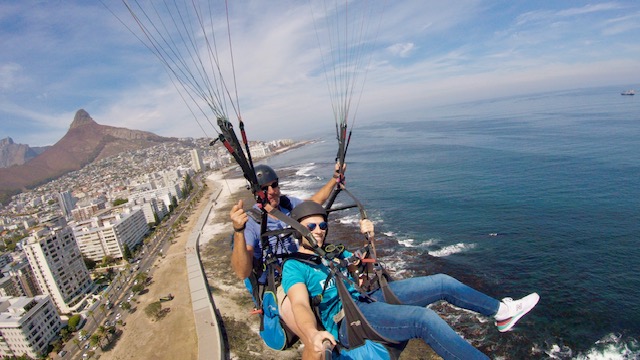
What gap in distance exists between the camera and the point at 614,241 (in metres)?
24.3

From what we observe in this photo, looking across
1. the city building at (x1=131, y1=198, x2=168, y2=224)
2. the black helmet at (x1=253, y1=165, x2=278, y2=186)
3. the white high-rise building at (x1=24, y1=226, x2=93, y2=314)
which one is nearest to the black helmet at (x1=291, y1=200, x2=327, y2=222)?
the black helmet at (x1=253, y1=165, x2=278, y2=186)

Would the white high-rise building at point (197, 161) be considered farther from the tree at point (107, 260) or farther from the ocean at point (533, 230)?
the tree at point (107, 260)

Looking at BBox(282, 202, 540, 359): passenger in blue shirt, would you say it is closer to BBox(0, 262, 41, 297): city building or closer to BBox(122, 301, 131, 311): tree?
BBox(122, 301, 131, 311): tree

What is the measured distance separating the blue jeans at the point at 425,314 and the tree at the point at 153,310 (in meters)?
24.6

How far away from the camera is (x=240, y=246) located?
361cm

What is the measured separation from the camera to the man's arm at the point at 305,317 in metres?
2.45

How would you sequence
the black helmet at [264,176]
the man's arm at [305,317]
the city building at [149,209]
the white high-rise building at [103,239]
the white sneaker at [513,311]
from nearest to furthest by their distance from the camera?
1. the man's arm at [305,317]
2. the white sneaker at [513,311]
3. the black helmet at [264,176]
4. the white high-rise building at [103,239]
5. the city building at [149,209]

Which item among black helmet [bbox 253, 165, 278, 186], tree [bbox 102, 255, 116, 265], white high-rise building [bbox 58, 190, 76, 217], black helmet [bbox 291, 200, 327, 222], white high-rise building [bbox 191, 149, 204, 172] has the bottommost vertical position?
tree [bbox 102, 255, 116, 265]

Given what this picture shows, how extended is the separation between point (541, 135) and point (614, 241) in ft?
156

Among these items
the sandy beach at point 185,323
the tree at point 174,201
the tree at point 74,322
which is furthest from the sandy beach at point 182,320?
the tree at point 174,201

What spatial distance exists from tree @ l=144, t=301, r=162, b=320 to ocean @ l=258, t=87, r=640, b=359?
15.9m

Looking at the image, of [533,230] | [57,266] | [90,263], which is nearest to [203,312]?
[57,266]

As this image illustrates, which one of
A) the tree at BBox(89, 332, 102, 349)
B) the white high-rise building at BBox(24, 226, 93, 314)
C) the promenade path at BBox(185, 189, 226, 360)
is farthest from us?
the white high-rise building at BBox(24, 226, 93, 314)

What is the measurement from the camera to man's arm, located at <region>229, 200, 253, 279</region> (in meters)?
3.40
